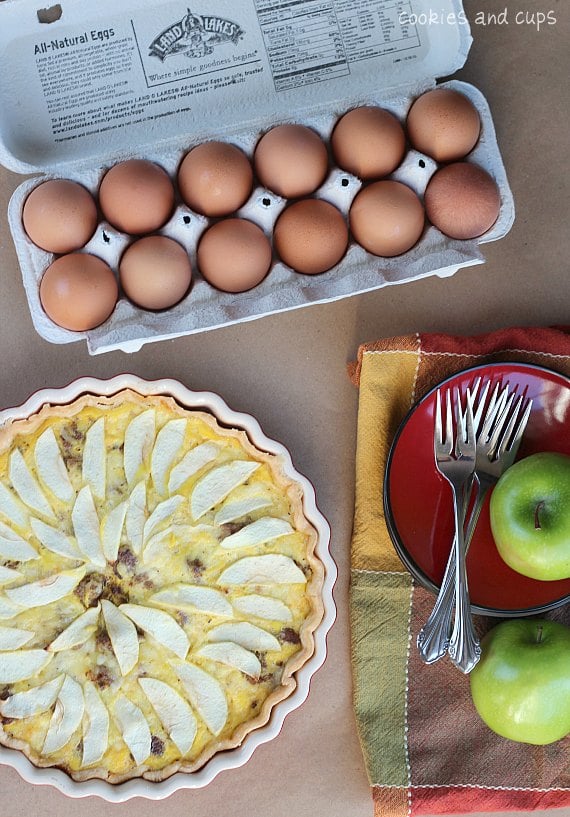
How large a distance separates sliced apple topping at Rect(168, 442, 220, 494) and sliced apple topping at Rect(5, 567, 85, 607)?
0.20 metres

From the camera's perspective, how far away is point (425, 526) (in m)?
1.30

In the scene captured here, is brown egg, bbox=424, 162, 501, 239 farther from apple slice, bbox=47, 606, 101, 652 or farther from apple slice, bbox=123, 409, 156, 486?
apple slice, bbox=47, 606, 101, 652

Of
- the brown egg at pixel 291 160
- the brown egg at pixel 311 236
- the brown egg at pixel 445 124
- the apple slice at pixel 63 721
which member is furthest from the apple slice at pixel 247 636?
the brown egg at pixel 445 124

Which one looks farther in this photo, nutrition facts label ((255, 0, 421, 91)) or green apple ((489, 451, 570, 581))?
nutrition facts label ((255, 0, 421, 91))

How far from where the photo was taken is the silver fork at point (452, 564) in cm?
125

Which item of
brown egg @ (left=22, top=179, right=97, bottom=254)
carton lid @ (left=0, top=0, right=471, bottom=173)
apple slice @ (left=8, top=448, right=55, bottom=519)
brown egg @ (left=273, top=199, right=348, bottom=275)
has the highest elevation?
carton lid @ (left=0, top=0, right=471, bottom=173)

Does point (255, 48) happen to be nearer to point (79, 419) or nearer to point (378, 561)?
point (79, 419)

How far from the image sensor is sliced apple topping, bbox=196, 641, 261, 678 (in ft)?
4.13

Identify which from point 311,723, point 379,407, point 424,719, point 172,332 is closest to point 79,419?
point 172,332

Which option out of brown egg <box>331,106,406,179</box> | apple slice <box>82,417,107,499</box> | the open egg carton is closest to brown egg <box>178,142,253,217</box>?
the open egg carton

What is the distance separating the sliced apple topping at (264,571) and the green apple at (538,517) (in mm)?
318

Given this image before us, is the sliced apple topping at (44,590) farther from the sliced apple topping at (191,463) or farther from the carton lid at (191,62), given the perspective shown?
the carton lid at (191,62)

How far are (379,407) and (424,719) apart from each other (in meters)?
0.52

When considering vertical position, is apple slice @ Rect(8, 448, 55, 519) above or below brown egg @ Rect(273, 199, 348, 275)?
below
